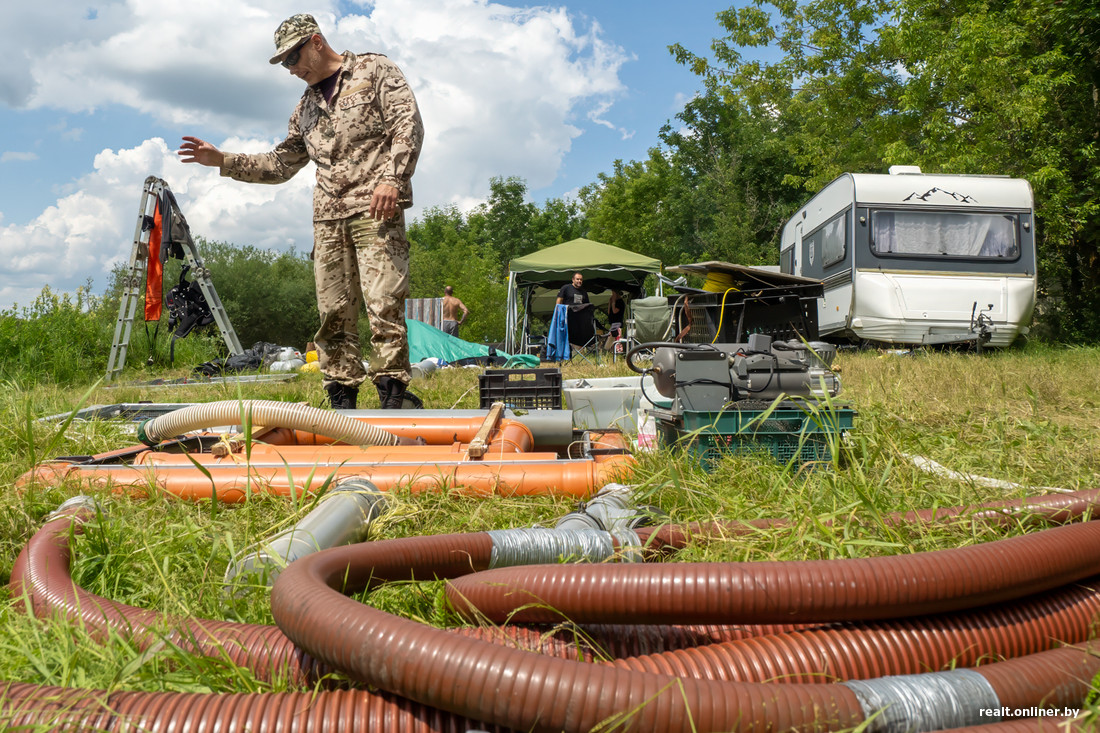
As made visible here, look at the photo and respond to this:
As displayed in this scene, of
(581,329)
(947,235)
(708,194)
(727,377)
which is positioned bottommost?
(727,377)

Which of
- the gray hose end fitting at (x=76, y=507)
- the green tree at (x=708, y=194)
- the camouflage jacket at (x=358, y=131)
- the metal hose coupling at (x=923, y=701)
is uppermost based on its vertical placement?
the green tree at (x=708, y=194)

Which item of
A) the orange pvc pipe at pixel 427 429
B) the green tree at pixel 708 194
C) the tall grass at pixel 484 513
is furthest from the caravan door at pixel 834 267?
the green tree at pixel 708 194

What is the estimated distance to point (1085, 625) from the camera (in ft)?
4.66

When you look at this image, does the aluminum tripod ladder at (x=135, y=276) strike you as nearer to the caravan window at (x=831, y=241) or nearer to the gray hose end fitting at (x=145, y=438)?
the gray hose end fitting at (x=145, y=438)

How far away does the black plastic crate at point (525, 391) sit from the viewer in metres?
4.20

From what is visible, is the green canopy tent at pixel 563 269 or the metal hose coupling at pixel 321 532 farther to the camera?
the green canopy tent at pixel 563 269

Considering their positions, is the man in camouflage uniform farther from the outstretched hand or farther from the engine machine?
the engine machine

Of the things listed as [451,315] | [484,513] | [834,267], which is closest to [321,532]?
[484,513]

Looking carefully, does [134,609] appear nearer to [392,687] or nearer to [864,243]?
[392,687]

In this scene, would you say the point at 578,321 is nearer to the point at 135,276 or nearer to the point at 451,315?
the point at 451,315

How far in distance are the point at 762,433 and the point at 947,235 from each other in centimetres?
888

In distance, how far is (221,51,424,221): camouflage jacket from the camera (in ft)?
14.3

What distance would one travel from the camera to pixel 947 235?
9805mm

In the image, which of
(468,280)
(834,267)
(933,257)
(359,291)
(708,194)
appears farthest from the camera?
(468,280)
